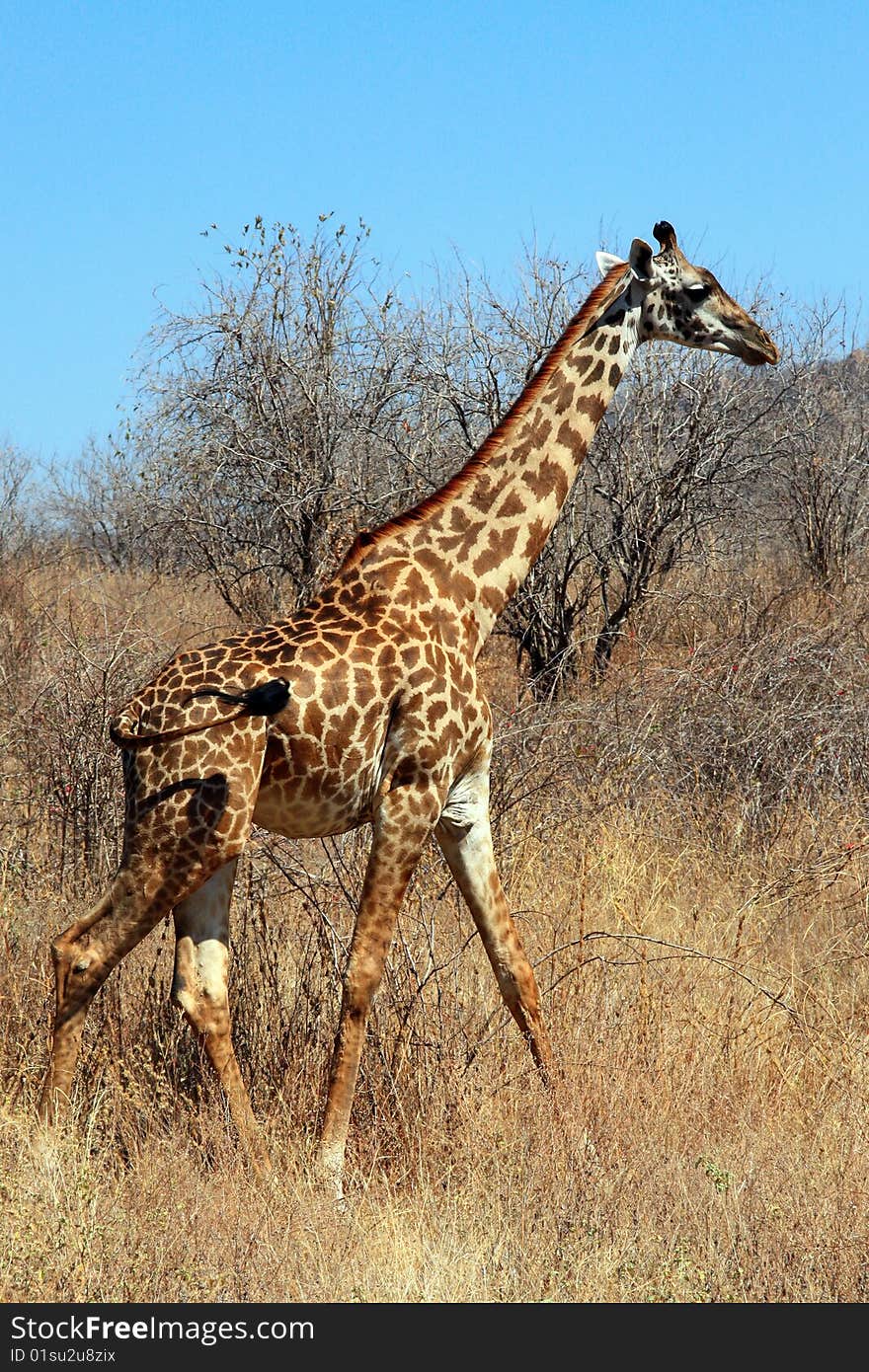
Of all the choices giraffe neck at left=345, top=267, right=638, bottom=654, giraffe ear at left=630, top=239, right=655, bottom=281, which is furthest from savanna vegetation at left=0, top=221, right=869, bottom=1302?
giraffe ear at left=630, top=239, right=655, bottom=281

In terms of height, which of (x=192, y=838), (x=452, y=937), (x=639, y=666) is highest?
(x=639, y=666)

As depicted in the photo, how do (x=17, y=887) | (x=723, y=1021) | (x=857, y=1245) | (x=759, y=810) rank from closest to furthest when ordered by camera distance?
(x=857, y=1245)
(x=723, y=1021)
(x=17, y=887)
(x=759, y=810)

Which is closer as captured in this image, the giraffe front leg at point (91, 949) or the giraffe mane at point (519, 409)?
the giraffe front leg at point (91, 949)

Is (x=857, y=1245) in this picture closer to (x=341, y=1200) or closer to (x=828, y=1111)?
(x=828, y=1111)

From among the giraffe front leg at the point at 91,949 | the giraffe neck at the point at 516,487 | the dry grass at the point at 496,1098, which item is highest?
the giraffe neck at the point at 516,487

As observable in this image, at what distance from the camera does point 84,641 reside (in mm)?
8195

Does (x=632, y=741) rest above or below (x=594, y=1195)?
above

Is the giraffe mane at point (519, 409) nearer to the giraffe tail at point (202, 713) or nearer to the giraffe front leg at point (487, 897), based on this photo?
the giraffe tail at point (202, 713)

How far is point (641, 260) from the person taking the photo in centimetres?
529

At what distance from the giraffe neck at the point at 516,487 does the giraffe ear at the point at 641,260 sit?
0.06 metres

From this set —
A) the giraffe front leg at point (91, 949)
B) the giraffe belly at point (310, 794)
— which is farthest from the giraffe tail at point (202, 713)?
the giraffe front leg at point (91, 949)

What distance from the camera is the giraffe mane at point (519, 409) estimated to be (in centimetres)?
511

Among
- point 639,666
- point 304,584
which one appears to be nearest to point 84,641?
point 304,584

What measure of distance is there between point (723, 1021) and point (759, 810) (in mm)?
2575
